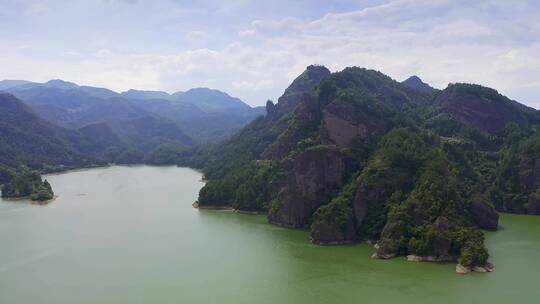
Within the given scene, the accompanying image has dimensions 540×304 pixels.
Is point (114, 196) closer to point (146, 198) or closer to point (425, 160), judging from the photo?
point (146, 198)

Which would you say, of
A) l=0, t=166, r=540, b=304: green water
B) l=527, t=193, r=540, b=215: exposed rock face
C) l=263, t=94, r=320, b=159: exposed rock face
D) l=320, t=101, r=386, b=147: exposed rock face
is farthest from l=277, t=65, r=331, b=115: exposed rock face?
l=527, t=193, r=540, b=215: exposed rock face

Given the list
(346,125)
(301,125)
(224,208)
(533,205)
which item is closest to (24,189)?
(224,208)

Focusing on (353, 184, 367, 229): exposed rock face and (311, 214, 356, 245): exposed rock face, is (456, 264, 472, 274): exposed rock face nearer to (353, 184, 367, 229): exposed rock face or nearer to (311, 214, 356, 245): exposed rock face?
(311, 214, 356, 245): exposed rock face

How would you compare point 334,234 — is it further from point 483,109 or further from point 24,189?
point 24,189

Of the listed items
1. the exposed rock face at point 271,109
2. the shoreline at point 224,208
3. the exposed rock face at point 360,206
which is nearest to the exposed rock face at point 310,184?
the exposed rock face at point 360,206

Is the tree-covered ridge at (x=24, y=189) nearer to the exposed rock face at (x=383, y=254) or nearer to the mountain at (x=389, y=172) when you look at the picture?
the mountain at (x=389, y=172)

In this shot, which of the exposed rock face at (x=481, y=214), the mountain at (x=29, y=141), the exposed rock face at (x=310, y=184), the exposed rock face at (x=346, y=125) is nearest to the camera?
the exposed rock face at (x=481, y=214)
